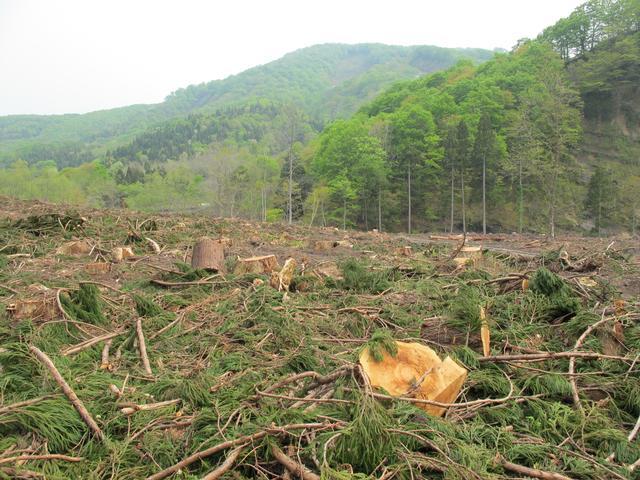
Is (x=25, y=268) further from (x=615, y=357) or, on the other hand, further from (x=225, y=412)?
(x=615, y=357)

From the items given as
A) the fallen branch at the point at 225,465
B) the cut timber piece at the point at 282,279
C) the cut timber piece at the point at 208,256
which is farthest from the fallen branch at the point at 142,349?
the cut timber piece at the point at 208,256

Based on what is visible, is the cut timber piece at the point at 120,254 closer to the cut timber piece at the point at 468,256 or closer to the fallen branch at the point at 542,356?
the cut timber piece at the point at 468,256

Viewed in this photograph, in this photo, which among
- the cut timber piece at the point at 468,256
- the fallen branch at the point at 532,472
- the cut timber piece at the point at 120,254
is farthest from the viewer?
the cut timber piece at the point at 120,254

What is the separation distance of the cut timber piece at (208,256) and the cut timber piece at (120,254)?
2.10 meters

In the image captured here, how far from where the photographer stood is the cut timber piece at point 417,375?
9.19ft

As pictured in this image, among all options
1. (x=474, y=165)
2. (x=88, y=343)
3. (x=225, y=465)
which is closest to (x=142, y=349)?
(x=88, y=343)

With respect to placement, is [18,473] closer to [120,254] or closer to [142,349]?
[142,349]

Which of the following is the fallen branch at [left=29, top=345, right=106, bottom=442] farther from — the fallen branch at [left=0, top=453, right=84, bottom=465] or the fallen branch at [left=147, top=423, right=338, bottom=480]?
the fallen branch at [left=147, top=423, right=338, bottom=480]

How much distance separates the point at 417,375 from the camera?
116 inches

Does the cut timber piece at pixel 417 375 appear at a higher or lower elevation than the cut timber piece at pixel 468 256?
higher

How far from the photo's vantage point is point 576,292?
4.68m

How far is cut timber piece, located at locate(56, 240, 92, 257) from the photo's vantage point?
27.7 ft

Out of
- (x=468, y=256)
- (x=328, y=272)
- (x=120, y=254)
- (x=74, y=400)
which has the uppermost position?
(x=74, y=400)

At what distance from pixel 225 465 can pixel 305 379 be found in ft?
3.17
